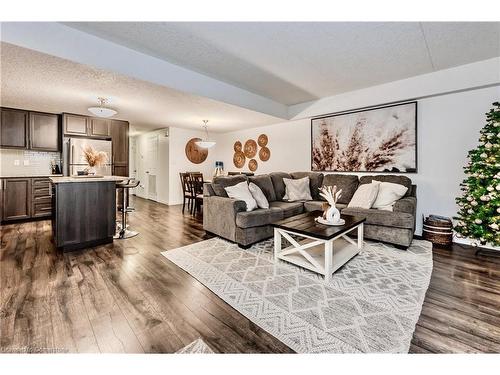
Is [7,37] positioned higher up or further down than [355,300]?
higher up

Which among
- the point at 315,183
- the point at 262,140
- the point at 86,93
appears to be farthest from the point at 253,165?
the point at 86,93

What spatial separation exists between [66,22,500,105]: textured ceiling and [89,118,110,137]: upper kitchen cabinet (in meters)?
3.08

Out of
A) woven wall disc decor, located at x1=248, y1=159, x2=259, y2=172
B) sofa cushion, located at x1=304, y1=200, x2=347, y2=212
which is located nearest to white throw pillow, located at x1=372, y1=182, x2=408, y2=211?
sofa cushion, located at x1=304, y1=200, x2=347, y2=212

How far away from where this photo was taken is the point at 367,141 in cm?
433

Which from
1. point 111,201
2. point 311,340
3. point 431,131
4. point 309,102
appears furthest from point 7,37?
point 431,131

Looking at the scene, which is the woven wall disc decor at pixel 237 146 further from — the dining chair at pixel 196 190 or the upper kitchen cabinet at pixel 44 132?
the upper kitchen cabinet at pixel 44 132

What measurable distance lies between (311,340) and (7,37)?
11.7 feet

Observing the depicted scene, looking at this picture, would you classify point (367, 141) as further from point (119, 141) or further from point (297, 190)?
point (119, 141)

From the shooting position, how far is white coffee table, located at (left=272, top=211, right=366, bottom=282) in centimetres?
→ 226

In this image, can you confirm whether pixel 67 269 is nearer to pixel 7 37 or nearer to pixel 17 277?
pixel 17 277

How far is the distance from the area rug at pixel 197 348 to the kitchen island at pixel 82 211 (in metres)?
2.50

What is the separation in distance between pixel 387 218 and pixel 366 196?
50 centimetres

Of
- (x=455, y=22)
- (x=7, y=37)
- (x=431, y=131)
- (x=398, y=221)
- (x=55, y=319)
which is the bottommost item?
(x=55, y=319)

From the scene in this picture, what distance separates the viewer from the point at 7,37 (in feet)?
7.00
